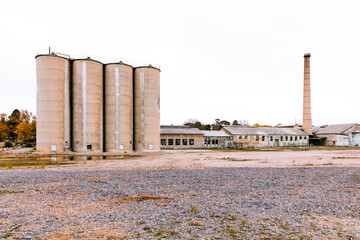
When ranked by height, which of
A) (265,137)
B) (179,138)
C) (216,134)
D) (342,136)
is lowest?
(342,136)

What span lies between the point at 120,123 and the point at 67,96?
27.8 feet

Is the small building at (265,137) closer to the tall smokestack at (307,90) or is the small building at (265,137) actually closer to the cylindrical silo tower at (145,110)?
the tall smokestack at (307,90)

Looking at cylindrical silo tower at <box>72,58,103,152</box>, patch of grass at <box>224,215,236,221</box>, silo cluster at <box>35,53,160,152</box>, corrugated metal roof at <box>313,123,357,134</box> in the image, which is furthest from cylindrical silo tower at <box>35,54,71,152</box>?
corrugated metal roof at <box>313,123,357,134</box>

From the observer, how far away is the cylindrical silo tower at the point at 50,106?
36.2 metres

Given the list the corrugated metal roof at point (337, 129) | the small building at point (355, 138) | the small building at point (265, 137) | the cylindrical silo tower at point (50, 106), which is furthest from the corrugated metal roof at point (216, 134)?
the small building at point (355, 138)

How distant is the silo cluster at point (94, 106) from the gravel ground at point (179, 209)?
2428cm

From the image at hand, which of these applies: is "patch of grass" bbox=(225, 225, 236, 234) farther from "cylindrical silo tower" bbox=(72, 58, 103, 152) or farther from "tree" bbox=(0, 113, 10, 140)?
"tree" bbox=(0, 113, 10, 140)

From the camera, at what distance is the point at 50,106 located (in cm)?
3631

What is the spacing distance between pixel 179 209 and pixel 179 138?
148ft

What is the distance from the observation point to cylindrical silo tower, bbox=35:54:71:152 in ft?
119

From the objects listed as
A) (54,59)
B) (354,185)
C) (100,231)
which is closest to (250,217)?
(100,231)

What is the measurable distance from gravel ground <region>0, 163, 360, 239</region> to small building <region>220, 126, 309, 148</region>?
46.7 meters

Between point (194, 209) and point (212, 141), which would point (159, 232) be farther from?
point (212, 141)

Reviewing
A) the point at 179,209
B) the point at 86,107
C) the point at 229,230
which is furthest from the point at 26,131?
the point at 229,230
